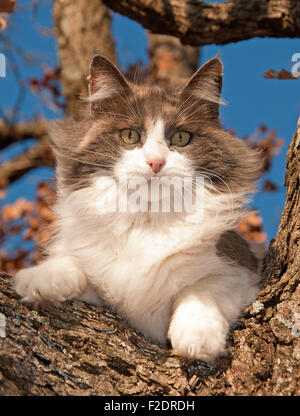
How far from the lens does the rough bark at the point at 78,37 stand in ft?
15.0

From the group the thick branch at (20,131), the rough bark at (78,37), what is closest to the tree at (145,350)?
the rough bark at (78,37)

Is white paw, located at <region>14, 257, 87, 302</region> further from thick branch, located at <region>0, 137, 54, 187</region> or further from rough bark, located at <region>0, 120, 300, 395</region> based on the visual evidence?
thick branch, located at <region>0, 137, 54, 187</region>

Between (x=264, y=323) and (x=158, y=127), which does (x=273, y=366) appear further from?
(x=158, y=127)

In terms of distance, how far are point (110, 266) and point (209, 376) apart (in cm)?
78

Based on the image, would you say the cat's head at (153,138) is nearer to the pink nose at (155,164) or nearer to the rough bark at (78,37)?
the pink nose at (155,164)

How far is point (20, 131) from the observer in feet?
21.1

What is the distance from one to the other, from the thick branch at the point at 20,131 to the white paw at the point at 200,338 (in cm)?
478

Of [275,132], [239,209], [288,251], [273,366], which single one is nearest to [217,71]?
[239,209]

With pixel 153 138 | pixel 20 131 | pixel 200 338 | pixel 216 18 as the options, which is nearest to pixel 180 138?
pixel 153 138

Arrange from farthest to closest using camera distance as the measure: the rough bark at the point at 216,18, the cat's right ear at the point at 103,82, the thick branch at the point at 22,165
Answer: the thick branch at the point at 22,165, the rough bark at the point at 216,18, the cat's right ear at the point at 103,82

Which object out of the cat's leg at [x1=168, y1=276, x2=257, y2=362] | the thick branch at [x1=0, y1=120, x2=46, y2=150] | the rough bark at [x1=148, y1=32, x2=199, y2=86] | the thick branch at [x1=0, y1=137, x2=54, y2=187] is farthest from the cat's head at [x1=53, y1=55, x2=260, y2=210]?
the thick branch at [x1=0, y1=120, x2=46, y2=150]

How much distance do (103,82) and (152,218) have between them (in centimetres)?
86

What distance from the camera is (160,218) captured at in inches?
97.7

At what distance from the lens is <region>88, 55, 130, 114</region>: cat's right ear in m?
2.67
